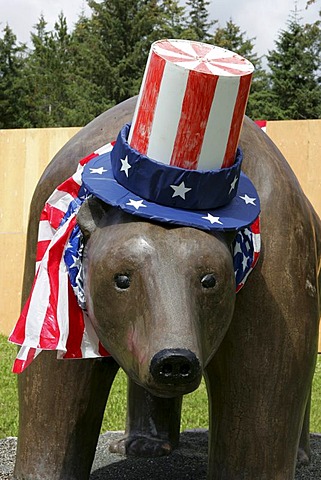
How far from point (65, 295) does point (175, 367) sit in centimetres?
64

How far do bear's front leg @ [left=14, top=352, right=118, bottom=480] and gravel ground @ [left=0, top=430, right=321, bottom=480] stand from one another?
101 cm

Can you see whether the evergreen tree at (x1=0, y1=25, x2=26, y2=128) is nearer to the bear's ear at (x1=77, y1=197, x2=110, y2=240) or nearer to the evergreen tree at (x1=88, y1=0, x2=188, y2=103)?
the evergreen tree at (x1=88, y1=0, x2=188, y2=103)

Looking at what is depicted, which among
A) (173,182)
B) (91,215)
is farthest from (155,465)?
(173,182)

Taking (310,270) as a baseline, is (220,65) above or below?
above

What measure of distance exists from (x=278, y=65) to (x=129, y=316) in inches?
960

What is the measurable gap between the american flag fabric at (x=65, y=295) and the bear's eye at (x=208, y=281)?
10.8 inches

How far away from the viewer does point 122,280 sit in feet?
7.68

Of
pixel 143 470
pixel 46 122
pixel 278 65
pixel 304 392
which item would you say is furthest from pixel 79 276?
pixel 46 122

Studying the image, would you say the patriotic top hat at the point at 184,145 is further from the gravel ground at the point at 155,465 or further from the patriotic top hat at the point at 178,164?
the gravel ground at the point at 155,465

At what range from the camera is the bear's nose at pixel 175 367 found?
2.13 m

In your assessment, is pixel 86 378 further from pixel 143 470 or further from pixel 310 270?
pixel 143 470

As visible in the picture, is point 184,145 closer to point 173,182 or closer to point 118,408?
point 173,182

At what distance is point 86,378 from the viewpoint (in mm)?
2861

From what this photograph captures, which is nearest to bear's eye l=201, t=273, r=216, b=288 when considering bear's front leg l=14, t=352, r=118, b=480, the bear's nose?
the bear's nose
